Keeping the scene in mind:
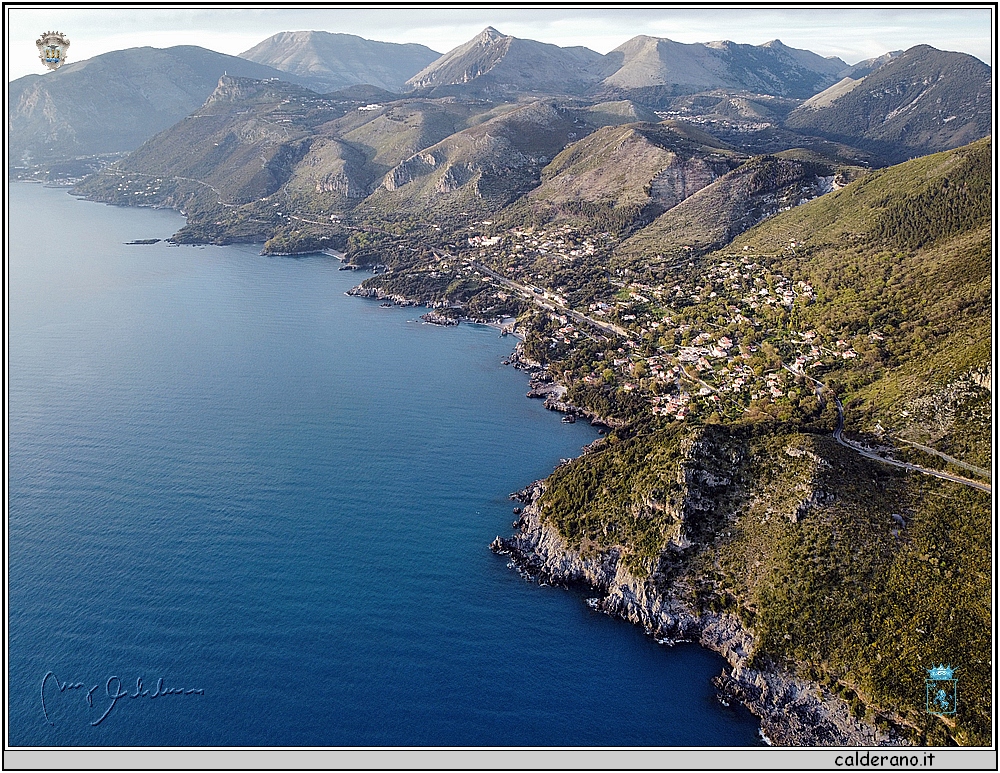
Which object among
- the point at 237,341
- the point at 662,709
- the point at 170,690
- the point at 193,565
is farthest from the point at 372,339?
the point at 662,709

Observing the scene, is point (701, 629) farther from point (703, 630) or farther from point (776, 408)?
point (776, 408)

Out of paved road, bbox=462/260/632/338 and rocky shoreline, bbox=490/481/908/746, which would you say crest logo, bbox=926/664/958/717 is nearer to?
rocky shoreline, bbox=490/481/908/746

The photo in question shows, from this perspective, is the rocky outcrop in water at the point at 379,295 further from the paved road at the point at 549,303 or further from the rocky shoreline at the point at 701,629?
the rocky shoreline at the point at 701,629

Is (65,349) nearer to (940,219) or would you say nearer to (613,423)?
(613,423)

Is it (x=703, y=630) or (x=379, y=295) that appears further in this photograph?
(x=379, y=295)

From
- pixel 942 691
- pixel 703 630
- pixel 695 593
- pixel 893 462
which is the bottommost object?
pixel 703 630
